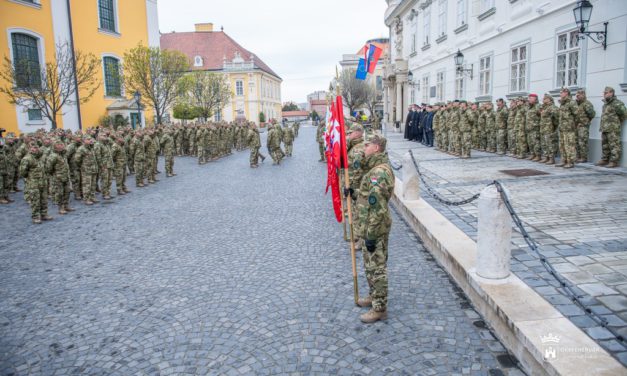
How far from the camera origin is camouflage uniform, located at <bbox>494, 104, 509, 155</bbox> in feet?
53.0

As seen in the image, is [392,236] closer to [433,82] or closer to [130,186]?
[130,186]

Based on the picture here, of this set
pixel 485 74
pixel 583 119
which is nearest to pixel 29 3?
pixel 485 74

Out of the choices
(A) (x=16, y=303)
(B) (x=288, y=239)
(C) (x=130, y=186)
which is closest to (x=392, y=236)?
(B) (x=288, y=239)

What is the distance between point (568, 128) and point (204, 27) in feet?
253

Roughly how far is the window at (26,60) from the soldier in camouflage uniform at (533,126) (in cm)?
2104

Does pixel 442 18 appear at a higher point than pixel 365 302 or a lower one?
higher

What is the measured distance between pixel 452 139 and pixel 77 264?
46.7ft

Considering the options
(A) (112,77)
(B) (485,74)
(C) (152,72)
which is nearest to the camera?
(B) (485,74)

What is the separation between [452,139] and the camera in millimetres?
17656

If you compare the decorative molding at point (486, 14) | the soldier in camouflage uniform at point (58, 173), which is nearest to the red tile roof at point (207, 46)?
the decorative molding at point (486, 14)

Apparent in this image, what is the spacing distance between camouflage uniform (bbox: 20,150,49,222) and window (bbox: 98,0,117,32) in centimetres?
2538

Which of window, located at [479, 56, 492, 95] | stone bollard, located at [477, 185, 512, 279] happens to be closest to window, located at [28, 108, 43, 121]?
window, located at [479, 56, 492, 95]

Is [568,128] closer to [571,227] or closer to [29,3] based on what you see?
[571,227]

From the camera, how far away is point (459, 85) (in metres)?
22.7
